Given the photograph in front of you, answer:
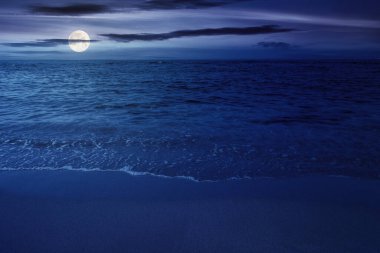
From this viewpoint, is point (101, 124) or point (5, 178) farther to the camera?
point (101, 124)

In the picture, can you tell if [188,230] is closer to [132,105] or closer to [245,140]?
[245,140]

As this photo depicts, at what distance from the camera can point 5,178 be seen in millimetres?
5711

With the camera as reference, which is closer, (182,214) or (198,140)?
(182,214)

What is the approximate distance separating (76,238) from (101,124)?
6.95 meters

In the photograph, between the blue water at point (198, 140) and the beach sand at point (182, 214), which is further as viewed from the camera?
the blue water at point (198, 140)

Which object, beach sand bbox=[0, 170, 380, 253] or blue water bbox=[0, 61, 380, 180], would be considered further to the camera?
blue water bbox=[0, 61, 380, 180]

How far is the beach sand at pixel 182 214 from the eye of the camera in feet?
11.8

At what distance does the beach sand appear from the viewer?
3588 mm

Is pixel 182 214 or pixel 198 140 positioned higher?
pixel 198 140

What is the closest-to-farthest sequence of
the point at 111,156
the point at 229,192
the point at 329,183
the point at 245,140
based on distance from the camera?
1. the point at 229,192
2. the point at 329,183
3. the point at 111,156
4. the point at 245,140

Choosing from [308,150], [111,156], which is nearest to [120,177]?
[111,156]

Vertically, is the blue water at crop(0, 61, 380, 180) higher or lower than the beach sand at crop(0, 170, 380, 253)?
higher

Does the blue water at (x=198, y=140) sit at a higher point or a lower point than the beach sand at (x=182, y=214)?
higher

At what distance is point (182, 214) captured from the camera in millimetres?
4320
